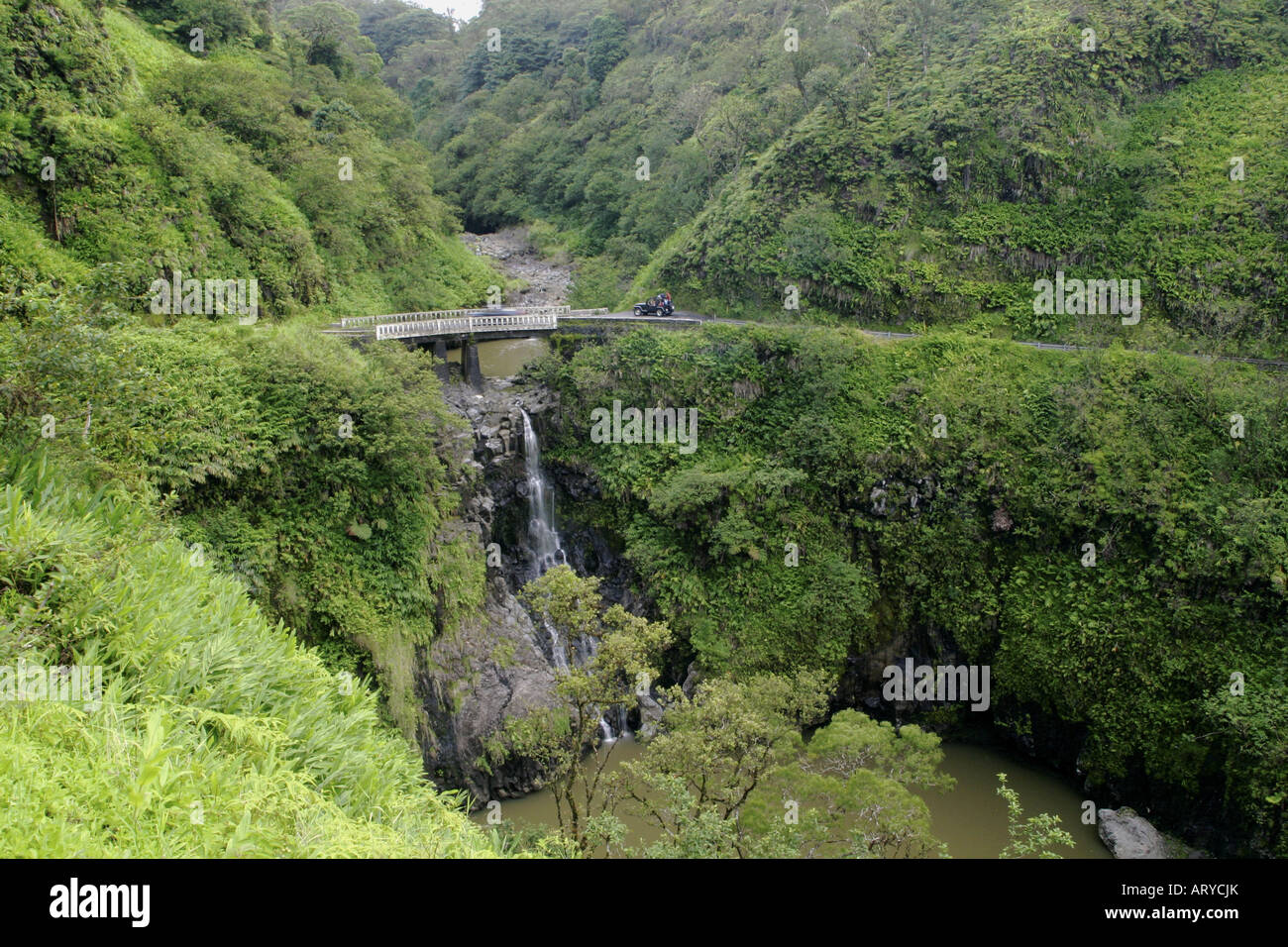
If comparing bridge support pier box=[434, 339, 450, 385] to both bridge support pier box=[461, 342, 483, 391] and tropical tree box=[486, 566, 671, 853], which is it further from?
tropical tree box=[486, 566, 671, 853]

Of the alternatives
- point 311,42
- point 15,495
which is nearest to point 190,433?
Answer: point 15,495

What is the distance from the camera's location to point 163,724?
672cm

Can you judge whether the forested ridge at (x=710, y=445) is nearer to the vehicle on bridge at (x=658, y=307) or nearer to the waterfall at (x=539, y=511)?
the waterfall at (x=539, y=511)

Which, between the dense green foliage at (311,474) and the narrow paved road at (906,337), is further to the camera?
the narrow paved road at (906,337)

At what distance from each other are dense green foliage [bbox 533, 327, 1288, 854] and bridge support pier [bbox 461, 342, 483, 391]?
220 centimetres

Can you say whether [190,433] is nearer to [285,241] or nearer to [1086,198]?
[285,241]

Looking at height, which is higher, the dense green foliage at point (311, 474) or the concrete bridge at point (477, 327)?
the concrete bridge at point (477, 327)

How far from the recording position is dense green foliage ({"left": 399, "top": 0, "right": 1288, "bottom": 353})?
24.1 meters

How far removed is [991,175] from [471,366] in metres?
18.5

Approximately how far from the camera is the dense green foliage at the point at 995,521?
1675cm

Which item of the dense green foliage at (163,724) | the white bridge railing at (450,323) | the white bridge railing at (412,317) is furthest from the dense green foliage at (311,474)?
the dense green foliage at (163,724)

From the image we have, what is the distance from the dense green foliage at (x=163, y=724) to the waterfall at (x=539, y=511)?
1156cm

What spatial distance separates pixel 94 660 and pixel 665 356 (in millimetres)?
18142

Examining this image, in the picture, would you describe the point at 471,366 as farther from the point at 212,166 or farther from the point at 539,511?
the point at 212,166
